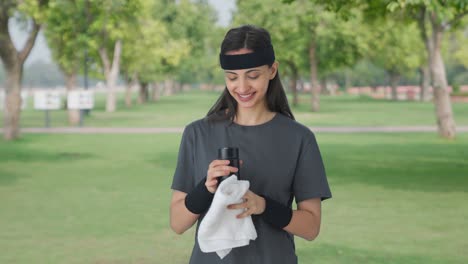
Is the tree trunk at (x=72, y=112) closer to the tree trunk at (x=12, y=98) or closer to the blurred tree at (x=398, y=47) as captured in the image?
the tree trunk at (x=12, y=98)

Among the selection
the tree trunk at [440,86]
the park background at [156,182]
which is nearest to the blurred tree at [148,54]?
the park background at [156,182]

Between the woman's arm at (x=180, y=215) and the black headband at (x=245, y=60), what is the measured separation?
0.58 m

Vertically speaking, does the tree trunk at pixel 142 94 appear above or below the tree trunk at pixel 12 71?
below

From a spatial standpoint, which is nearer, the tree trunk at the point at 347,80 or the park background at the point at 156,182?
the park background at the point at 156,182

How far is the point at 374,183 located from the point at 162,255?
6.73 meters

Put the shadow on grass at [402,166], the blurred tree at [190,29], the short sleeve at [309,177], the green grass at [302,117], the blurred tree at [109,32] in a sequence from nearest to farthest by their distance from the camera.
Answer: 1. the short sleeve at [309,177]
2. the shadow on grass at [402,166]
3. the blurred tree at [109,32]
4. the green grass at [302,117]
5. the blurred tree at [190,29]

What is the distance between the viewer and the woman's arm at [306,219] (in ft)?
10.5

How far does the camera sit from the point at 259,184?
129 inches

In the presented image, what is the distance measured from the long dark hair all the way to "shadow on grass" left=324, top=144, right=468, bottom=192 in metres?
10.6

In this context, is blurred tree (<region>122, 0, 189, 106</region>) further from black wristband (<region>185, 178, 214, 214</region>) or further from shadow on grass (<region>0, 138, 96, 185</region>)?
black wristband (<region>185, 178, 214, 214</region>)

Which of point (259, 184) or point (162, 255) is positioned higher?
point (259, 184)

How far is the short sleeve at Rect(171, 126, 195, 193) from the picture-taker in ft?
11.0

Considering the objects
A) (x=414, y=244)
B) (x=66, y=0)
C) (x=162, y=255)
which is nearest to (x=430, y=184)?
(x=414, y=244)

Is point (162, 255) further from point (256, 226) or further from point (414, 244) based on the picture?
point (256, 226)
